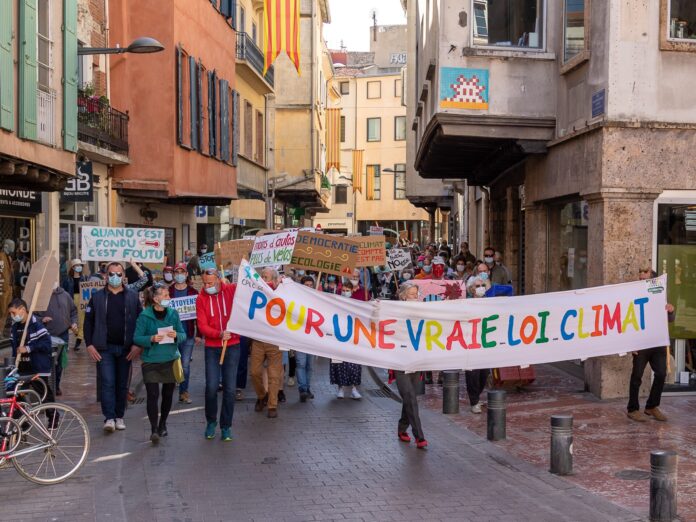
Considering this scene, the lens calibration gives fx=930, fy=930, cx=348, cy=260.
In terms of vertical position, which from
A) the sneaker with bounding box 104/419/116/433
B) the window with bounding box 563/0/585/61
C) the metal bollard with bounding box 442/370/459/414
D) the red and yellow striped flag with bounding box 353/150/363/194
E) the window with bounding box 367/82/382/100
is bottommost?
the sneaker with bounding box 104/419/116/433

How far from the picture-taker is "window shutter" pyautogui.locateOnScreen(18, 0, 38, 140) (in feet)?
51.5

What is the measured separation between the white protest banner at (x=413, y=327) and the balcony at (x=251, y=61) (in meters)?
25.0

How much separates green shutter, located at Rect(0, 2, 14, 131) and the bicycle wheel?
776 centimetres

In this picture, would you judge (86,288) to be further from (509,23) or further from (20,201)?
(509,23)

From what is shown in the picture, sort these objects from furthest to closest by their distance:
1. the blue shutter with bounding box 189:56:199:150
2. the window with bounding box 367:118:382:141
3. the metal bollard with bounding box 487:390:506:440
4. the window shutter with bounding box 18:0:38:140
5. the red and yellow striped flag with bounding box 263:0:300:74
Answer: the window with bounding box 367:118:382:141, the red and yellow striped flag with bounding box 263:0:300:74, the blue shutter with bounding box 189:56:199:150, the window shutter with bounding box 18:0:38:140, the metal bollard with bounding box 487:390:506:440

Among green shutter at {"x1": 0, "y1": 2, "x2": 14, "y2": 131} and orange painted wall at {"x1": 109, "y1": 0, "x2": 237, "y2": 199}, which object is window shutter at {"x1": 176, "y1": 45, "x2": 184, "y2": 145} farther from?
green shutter at {"x1": 0, "y1": 2, "x2": 14, "y2": 131}

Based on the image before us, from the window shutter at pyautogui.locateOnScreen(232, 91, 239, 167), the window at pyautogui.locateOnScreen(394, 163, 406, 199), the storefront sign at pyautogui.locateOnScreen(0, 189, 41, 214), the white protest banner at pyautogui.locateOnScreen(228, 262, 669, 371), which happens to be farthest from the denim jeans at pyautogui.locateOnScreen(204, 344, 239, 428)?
the window at pyautogui.locateOnScreen(394, 163, 406, 199)

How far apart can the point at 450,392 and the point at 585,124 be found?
451cm

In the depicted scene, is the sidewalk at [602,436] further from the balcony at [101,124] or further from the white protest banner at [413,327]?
the balcony at [101,124]

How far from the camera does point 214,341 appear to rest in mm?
10406

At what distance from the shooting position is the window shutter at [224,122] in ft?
96.3

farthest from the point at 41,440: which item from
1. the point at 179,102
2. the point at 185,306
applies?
the point at 179,102

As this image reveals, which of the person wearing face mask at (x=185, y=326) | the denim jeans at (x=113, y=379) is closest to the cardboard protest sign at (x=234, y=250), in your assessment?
the person wearing face mask at (x=185, y=326)

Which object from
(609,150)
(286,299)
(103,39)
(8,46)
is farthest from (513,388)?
(103,39)
